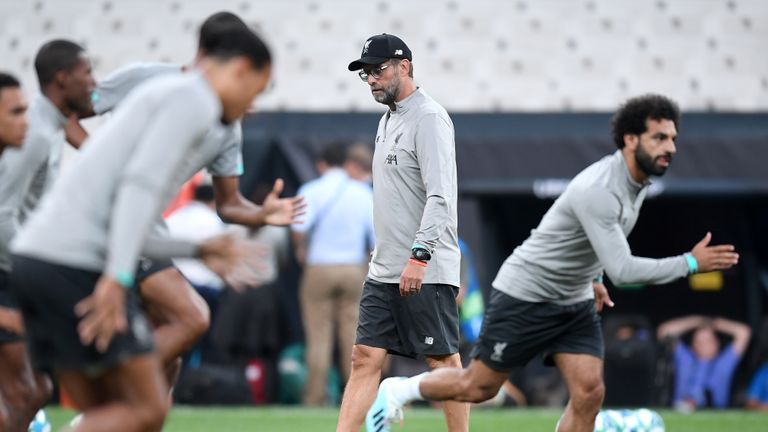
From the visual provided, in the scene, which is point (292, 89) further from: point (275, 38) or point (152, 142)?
point (152, 142)

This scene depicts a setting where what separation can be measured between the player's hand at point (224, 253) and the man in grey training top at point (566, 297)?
2.63 m

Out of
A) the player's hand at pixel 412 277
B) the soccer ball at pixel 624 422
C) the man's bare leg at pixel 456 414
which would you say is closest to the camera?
the player's hand at pixel 412 277

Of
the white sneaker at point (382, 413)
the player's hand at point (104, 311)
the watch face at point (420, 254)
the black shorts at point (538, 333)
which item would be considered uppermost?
the player's hand at point (104, 311)

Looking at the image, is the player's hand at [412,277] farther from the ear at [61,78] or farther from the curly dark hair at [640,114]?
the ear at [61,78]

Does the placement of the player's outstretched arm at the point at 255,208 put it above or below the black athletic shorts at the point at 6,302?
above

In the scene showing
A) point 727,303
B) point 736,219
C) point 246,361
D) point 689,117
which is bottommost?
point 246,361

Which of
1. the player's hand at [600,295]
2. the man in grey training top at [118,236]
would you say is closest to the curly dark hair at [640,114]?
the player's hand at [600,295]

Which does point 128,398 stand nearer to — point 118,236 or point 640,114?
point 118,236

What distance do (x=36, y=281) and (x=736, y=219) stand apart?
10.9 m

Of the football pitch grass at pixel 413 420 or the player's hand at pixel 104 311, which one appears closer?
the player's hand at pixel 104 311

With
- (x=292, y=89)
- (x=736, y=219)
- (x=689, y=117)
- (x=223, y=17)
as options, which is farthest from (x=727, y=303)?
(x=223, y=17)

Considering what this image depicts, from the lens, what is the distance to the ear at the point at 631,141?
290 inches

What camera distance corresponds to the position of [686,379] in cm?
1391

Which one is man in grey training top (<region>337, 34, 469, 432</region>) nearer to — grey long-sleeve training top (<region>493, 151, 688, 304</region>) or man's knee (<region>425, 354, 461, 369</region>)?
man's knee (<region>425, 354, 461, 369</region>)
